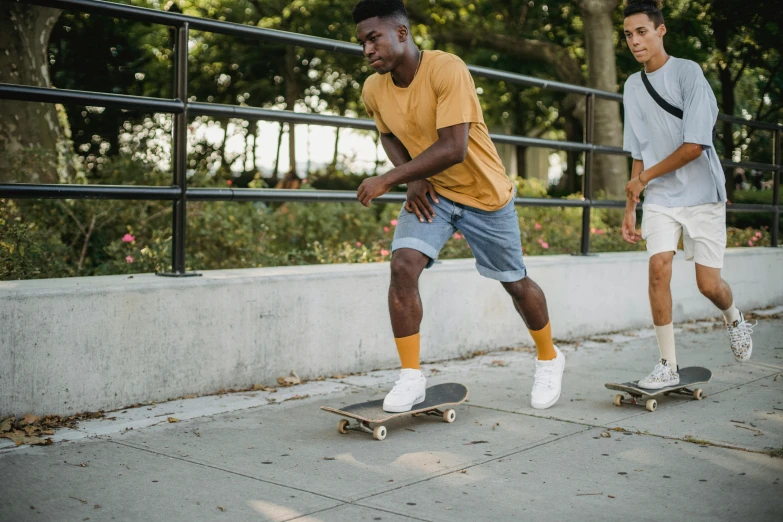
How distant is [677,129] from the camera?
15.3 feet

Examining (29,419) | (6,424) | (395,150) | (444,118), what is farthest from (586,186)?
(6,424)

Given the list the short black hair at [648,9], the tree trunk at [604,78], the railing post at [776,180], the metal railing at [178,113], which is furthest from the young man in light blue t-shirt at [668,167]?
the tree trunk at [604,78]

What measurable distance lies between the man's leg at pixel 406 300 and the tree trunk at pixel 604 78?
1063 centimetres

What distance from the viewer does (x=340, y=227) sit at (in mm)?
8094

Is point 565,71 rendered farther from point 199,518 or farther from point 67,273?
point 199,518

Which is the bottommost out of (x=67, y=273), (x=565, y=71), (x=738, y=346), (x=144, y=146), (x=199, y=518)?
(x=199, y=518)

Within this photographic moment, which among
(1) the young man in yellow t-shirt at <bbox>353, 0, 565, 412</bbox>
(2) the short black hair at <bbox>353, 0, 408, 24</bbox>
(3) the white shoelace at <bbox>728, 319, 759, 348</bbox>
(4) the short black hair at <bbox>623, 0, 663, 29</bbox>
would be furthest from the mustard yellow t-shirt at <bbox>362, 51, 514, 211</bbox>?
(3) the white shoelace at <bbox>728, 319, 759, 348</bbox>

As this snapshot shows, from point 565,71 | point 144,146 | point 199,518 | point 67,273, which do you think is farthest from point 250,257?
point 565,71

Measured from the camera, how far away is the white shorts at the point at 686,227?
4711 millimetres

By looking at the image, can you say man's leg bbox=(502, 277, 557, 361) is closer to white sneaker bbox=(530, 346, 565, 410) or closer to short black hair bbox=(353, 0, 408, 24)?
white sneaker bbox=(530, 346, 565, 410)

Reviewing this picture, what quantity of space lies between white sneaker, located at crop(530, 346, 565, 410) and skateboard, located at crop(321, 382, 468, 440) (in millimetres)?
409

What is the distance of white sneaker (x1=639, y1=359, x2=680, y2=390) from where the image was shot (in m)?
4.56

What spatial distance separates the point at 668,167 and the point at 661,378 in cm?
111

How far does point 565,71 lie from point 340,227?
11.6m
